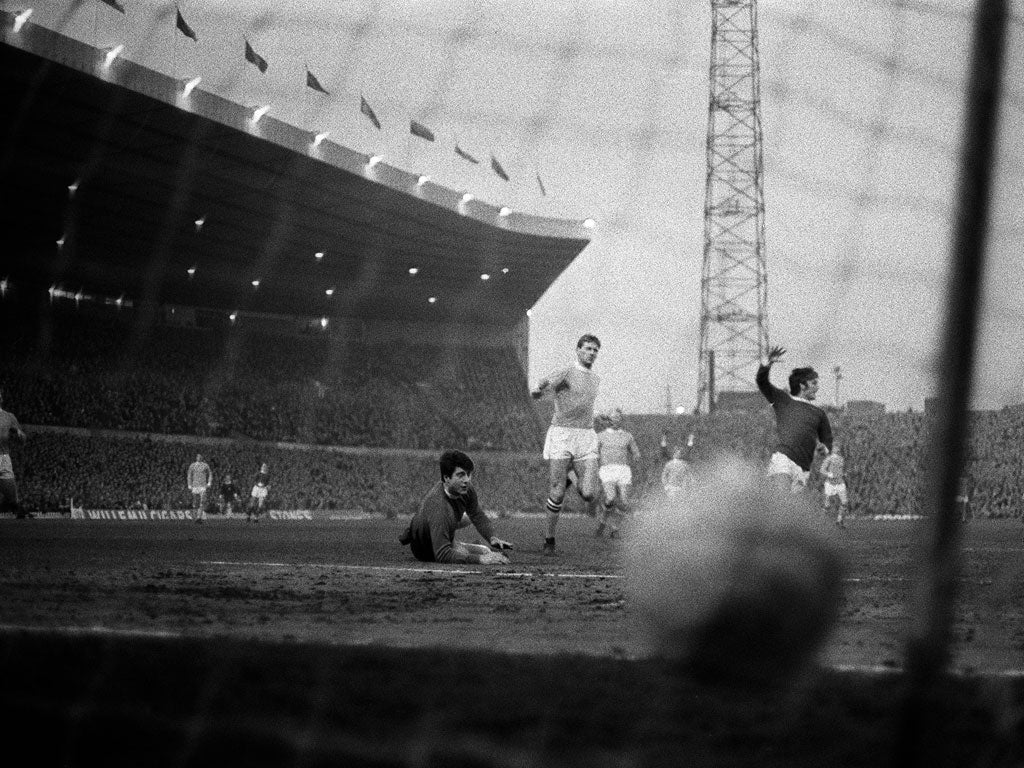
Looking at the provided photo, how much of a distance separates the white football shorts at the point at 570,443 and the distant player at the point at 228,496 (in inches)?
869

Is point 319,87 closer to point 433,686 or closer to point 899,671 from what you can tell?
point 899,671

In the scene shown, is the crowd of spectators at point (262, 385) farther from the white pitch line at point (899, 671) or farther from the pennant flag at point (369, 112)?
the white pitch line at point (899, 671)

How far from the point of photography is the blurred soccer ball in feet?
11.4

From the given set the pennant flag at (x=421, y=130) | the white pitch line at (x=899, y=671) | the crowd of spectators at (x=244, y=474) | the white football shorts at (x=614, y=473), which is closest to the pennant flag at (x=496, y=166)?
the pennant flag at (x=421, y=130)

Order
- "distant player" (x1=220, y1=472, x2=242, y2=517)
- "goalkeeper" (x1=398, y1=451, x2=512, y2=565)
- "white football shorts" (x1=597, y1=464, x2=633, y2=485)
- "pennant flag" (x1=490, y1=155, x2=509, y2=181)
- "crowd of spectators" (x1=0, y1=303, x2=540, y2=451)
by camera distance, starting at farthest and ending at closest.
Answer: "crowd of spectators" (x1=0, y1=303, x2=540, y2=451) → "distant player" (x1=220, y1=472, x2=242, y2=517) → "pennant flag" (x1=490, y1=155, x2=509, y2=181) → "white football shorts" (x1=597, y1=464, x2=633, y2=485) → "goalkeeper" (x1=398, y1=451, x2=512, y2=565)

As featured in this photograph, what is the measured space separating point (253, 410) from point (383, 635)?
37.4m

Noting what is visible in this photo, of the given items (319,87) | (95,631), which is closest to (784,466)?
(95,631)

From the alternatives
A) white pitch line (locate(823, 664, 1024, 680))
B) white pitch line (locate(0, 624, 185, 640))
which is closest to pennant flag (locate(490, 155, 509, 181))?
white pitch line (locate(0, 624, 185, 640))

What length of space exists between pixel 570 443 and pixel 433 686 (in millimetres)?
10014

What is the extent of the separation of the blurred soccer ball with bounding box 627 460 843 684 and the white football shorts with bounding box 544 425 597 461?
10.3 metres

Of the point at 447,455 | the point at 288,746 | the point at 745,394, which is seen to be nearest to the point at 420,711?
the point at 288,746

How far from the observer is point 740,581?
3508mm

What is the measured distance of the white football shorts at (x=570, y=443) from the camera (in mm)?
14117

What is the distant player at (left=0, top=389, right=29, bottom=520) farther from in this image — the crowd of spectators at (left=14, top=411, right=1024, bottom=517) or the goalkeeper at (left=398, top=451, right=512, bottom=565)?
the crowd of spectators at (left=14, top=411, right=1024, bottom=517)
